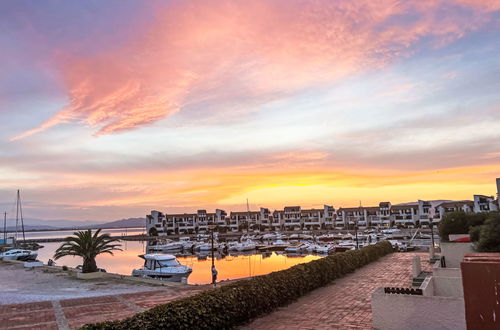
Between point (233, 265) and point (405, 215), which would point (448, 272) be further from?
point (405, 215)

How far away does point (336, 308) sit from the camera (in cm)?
1343

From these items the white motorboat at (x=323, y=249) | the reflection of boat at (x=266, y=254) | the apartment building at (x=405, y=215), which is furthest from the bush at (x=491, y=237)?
the apartment building at (x=405, y=215)

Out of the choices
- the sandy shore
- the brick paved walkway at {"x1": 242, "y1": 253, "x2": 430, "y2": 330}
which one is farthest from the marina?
the brick paved walkway at {"x1": 242, "y1": 253, "x2": 430, "y2": 330}

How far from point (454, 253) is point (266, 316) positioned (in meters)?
12.6

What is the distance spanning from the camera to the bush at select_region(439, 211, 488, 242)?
999 inches

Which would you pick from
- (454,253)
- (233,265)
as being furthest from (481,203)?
(454,253)

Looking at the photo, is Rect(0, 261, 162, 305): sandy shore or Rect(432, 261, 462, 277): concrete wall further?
Rect(0, 261, 162, 305): sandy shore

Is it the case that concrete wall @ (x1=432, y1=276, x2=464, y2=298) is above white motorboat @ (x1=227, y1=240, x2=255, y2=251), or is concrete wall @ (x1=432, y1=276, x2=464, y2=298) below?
above

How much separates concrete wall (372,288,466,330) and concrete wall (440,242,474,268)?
11666mm

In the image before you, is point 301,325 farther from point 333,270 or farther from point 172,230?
point 172,230

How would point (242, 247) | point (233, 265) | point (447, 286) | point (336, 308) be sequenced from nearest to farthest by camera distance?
point (447, 286) → point (336, 308) → point (233, 265) → point (242, 247)

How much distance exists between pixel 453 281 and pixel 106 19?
1664 centimetres

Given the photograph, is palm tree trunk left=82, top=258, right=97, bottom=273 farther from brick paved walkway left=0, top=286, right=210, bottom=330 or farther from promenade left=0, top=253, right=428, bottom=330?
brick paved walkway left=0, top=286, right=210, bottom=330

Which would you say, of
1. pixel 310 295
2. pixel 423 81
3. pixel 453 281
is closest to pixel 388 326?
pixel 453 281
